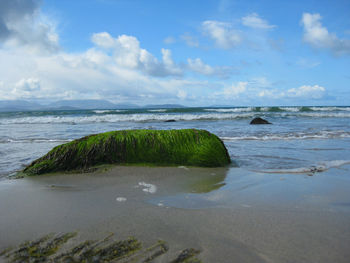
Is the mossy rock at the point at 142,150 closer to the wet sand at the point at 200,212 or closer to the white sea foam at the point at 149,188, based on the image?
the wet sand at the point at 200,212

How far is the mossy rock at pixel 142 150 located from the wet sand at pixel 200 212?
0.53 meters

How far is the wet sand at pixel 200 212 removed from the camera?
1.85 meters

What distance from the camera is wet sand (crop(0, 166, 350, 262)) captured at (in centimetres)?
185

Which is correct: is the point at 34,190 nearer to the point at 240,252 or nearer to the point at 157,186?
the point at 157,186

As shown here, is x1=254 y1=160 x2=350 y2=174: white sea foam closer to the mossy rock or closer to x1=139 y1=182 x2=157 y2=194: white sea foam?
the mossy rock

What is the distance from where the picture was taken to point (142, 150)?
15.1ft

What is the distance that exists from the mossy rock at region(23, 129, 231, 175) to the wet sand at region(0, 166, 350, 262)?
530mm

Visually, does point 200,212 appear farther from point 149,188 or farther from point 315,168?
point 315,168

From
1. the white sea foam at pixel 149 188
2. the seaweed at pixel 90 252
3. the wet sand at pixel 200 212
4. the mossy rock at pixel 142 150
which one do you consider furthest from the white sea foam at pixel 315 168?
the seaweed at pixel 90 252

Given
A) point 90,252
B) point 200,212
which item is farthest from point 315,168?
point 90,252

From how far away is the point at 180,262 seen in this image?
1665 millimetres

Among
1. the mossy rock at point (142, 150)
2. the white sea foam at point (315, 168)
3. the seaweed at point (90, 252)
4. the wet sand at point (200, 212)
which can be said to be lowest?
the seaweed at point (90, 252)

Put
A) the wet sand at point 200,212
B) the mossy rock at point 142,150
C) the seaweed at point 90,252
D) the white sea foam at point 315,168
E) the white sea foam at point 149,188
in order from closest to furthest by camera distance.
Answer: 1. the seaweed at point 90,252
2. the wet sand at point 200,212
3. the white sea foam at point 149,188
4. the white sea foam at point 315,168
5. the mossy rock at point 142,150

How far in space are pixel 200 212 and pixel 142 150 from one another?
7.72 ft
